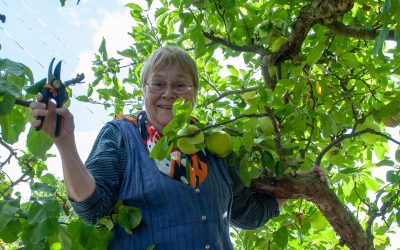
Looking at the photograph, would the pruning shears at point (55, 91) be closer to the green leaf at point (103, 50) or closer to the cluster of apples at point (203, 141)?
the cluster of apples at point (203, 141)

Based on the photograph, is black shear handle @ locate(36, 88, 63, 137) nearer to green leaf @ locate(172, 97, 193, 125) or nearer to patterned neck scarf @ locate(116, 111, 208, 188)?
green leaf @ locate(172, 97, 193, 125)

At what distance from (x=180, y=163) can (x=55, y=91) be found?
0.57 m

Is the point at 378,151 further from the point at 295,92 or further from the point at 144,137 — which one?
the point at 144,137

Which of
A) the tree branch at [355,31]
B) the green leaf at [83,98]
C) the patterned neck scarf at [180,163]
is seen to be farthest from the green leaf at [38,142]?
the green leaf at [83,98]

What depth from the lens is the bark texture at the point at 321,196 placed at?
193 centimetres

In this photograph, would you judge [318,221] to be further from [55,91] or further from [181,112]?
[55,91]

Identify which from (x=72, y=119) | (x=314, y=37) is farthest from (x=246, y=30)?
(x=72, y=119)

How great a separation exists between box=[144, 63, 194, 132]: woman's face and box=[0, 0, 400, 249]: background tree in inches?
5.9

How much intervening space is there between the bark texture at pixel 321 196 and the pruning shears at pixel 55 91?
921mm

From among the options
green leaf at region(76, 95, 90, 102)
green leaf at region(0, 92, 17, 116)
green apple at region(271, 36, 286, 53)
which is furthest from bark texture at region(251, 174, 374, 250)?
green leaf at region(76, 95, 90, 102)

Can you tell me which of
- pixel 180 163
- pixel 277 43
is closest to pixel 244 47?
pixel 277 43

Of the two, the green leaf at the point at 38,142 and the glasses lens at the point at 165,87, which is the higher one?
the glasses lens at the point at 165,87

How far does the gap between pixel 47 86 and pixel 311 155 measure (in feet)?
4.51

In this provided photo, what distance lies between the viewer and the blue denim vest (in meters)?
1.54
